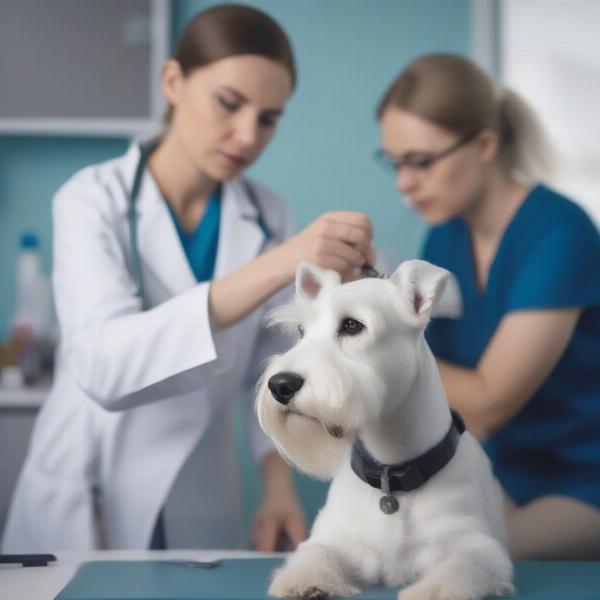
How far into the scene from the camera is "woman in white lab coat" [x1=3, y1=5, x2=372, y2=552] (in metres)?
1.19

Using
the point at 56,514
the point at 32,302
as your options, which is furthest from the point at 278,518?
the point at 32,302

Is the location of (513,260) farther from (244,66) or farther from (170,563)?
(170,563)

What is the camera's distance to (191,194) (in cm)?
148

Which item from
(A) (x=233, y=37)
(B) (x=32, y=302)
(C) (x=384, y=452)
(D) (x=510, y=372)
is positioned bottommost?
(B) (x=32, y=302)

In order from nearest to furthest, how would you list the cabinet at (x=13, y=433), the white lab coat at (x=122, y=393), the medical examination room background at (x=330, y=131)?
the white lab coat at (x=122, y=393), the cabinet at (x=13, y=433), the medical examination room background at (x=330, y=131)

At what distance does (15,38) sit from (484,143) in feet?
4.70

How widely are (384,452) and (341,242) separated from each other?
0.26 meters

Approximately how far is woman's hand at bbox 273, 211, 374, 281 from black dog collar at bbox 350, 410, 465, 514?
24 centimetres

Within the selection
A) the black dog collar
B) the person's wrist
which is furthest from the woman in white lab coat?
the black dog collar

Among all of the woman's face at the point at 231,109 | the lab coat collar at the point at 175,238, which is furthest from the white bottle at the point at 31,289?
the woman's face at the point at 231,109

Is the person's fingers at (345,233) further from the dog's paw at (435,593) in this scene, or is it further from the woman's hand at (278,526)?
the woman's hand at (278,526)

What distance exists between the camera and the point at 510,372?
1.34 m

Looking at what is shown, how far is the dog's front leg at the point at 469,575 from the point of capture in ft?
2.48

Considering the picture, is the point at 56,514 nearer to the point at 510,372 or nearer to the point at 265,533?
the point at 265,533
